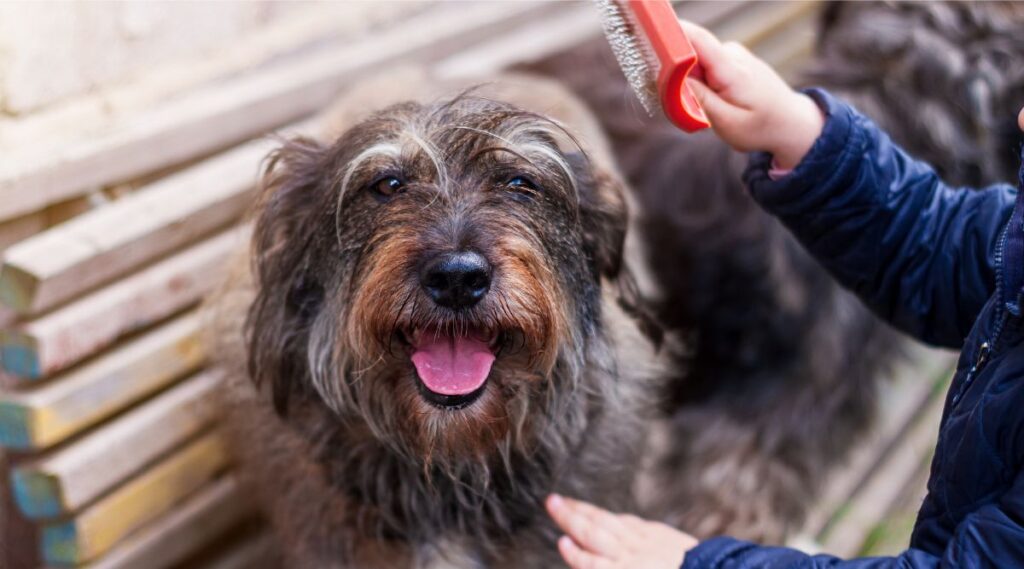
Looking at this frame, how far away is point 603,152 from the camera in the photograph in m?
3.14

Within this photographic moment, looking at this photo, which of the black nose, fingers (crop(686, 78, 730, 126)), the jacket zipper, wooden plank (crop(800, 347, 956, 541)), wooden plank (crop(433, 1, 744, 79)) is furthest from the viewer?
wooden plank (crop(433, 1, 744, 79))

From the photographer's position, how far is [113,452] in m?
2.47

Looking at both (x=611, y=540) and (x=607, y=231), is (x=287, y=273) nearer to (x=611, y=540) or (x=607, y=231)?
(x=607, y=231)

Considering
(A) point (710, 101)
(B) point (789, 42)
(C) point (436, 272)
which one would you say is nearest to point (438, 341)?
(C) point (436, 272)

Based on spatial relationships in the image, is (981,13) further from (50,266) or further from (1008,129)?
(50,266)

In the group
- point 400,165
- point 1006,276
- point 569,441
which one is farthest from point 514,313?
point 1006,276

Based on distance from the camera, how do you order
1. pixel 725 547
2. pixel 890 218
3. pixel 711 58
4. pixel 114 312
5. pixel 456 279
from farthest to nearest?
pixel 114 312 < pixel 890 218 < pixel 711 58 < pixel 725 547 < pixel 456 279

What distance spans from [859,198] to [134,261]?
149cm

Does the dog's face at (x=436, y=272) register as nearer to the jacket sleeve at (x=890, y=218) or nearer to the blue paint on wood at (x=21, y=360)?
the jacket sleeve at (x=890, y=218)

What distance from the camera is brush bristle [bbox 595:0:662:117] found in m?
1.81

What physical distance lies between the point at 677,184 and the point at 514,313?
165cm

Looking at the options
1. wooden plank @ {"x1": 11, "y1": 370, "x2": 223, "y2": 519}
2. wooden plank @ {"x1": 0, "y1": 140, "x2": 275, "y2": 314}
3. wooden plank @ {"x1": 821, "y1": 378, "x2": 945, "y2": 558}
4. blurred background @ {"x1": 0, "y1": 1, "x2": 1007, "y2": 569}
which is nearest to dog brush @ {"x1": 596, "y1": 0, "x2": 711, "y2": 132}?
wooden plank @ {"x1": 0, "y1": 140, "x2": 275, "y2": 314}

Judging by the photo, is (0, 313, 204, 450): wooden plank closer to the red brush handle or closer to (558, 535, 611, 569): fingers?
(558, 535, 611, 569): fingers

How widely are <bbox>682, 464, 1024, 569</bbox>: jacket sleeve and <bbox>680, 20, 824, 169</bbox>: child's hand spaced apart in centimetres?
73
